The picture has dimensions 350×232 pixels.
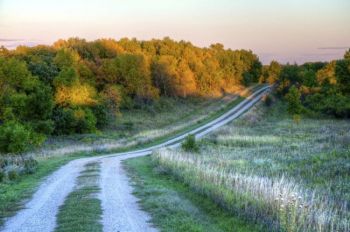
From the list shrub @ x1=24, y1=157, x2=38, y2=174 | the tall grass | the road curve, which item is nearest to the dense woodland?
shrub @ x1=24, y1=157, x2=38, y2=174

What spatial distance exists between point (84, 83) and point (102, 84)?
52.0 ft

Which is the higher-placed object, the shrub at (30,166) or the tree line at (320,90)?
the tree line at (320,90)

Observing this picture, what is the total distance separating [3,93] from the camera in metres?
52.6

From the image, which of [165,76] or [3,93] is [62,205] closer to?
[3,93]

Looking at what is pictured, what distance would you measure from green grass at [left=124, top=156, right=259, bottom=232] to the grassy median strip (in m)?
1.70

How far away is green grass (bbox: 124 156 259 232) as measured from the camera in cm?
1196

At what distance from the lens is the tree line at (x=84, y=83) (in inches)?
2026

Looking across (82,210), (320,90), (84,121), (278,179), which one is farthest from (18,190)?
(320,90)

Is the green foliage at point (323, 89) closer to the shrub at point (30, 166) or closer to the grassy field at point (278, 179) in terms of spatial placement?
the grassy field at point (278, 179)

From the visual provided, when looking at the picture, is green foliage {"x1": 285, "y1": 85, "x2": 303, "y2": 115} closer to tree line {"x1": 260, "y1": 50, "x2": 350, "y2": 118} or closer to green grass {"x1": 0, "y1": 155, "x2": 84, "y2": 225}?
tree line {"x1": 260, "y1": 50, "x2": 350, "y2": 118}

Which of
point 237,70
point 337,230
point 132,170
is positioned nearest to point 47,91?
point 132,170

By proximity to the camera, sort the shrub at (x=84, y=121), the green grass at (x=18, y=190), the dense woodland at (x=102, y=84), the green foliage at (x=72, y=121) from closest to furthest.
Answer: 1. the green grass at (x=18, y=190)
2. the dense woodland at (x=102, y=84)
3. the green foliage at (x=72, y=121)
4. the shrub at (x=84, y=121)

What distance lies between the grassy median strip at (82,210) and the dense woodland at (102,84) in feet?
46.9

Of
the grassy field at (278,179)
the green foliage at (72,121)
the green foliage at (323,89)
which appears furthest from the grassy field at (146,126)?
the green foliage at (323,89)
